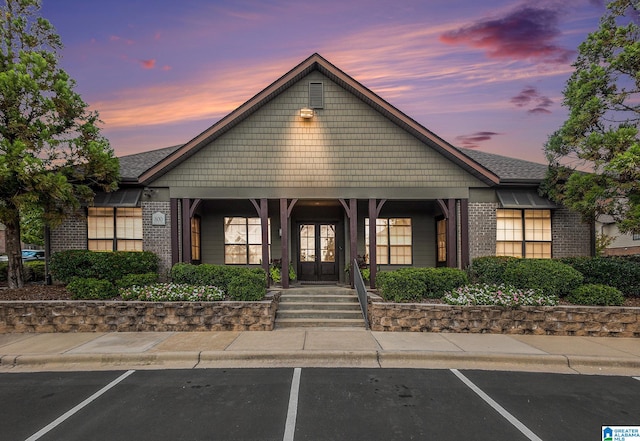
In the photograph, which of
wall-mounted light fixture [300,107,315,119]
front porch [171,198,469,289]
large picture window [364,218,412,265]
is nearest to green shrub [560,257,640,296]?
front porch [171,198,469,289]

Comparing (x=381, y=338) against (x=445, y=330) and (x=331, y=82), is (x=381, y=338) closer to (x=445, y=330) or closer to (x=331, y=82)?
(x=445, y=330)

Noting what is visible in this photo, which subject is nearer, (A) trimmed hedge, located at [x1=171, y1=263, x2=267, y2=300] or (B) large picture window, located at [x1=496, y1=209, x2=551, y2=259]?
(A) trimmed hedge, located at [x1=171, y1=263, x2=267, y2=300]

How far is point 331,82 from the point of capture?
11180mm

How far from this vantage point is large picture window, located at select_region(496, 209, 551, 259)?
11711 millimetres

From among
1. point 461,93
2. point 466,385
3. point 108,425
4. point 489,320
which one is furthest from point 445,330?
point 461,93

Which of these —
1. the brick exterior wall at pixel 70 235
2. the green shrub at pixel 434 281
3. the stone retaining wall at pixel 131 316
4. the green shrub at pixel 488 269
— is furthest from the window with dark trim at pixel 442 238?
the brick exterior wall at pixel 70 235

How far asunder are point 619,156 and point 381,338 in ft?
23.9

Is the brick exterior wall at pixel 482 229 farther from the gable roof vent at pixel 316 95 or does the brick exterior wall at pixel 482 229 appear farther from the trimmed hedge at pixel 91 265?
the trimmed hedge at pixel 91 265

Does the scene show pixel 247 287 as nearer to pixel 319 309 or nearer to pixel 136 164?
pixel 319 309

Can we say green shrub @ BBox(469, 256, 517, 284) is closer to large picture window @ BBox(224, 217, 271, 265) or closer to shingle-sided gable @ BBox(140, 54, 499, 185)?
shingle-sided gable @ BBox(140, 54, 499, 185)

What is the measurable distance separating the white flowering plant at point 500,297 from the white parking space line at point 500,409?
286 cm

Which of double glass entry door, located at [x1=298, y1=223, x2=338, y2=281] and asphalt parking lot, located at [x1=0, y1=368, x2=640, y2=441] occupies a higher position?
double glass entry door, located at [x1=298, y1=223, x2=338, y2=281]

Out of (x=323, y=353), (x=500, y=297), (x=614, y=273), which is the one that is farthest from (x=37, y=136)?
(x=614, y=273)

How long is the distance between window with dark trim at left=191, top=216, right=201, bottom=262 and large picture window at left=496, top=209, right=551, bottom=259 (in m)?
11.1
